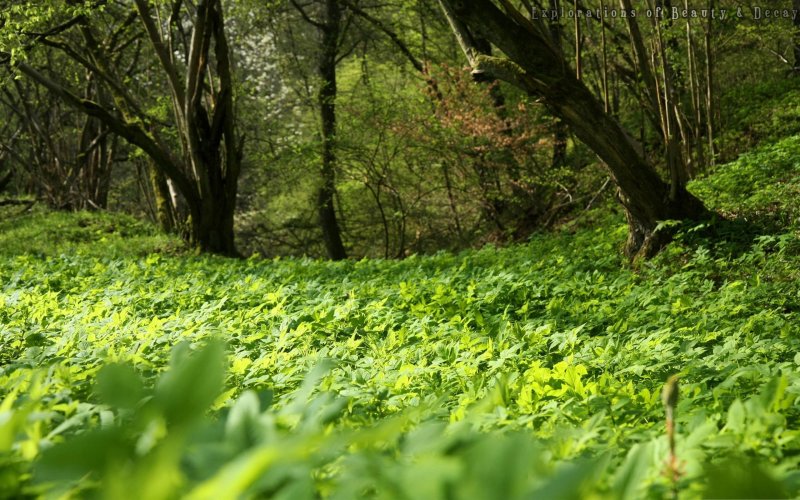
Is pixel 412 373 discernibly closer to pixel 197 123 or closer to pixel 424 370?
pixel 424 370

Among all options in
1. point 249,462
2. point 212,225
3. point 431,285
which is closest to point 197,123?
point 212,225

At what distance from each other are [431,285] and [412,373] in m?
2.92

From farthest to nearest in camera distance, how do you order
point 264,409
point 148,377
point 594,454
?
point 148,377 < point 594,454 < point 264,409

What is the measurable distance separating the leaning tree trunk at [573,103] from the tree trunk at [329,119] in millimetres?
8881

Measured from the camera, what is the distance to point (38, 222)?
15539 millimetres

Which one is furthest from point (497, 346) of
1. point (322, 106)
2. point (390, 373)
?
point (322, 106)

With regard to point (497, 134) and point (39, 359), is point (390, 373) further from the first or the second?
point (497, 134)

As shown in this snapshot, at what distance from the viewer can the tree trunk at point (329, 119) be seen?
49.8 ft

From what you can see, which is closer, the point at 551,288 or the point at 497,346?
the point at 497,346

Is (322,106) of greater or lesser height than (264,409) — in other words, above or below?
above

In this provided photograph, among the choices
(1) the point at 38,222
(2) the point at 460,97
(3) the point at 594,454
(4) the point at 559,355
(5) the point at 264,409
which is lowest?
A: (4) the point at 559,355

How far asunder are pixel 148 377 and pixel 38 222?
591 inches

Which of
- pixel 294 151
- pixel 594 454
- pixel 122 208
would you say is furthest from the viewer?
pixel 122 208

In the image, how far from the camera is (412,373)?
2.96 m
